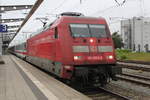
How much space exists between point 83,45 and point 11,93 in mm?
3609

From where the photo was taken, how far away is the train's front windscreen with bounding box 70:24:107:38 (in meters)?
11.9

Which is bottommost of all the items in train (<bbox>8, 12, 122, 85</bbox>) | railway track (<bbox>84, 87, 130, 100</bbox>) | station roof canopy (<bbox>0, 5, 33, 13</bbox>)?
railway track (<bbox>84, 87, 130, 100</bbox>)

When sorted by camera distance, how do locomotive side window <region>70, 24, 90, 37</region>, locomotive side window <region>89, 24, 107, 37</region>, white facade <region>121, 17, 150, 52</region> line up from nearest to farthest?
locomotive side window <region>70, 24, 90, 37</region>
locomotive side window <region>89, 24, 107, 37</region>
white facade <region>121, 17, 150, 52</region>

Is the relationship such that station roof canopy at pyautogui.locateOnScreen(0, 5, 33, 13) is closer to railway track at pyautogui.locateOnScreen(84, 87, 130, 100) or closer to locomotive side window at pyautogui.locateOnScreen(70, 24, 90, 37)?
locomotive side window at pyautogui.locateOnScreen(70, 24, 90, 37)

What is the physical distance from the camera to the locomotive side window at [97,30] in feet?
40.0

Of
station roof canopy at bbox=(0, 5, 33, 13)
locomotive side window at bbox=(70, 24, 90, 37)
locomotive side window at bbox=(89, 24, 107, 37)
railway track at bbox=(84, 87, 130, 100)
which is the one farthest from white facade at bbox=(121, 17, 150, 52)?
railway track at bbox=(84, 87, 130, 100)

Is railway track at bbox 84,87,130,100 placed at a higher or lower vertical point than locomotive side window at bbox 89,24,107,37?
lower

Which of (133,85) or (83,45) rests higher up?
(83,45)

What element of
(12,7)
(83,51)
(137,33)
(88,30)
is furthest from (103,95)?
(137,33)

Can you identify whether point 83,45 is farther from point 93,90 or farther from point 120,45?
point 120,45

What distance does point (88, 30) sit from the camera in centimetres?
1217

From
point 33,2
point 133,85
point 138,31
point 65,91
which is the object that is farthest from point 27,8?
point 138,31

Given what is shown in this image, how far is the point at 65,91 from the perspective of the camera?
970 centimetres

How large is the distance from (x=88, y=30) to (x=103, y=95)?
277 centimetres
